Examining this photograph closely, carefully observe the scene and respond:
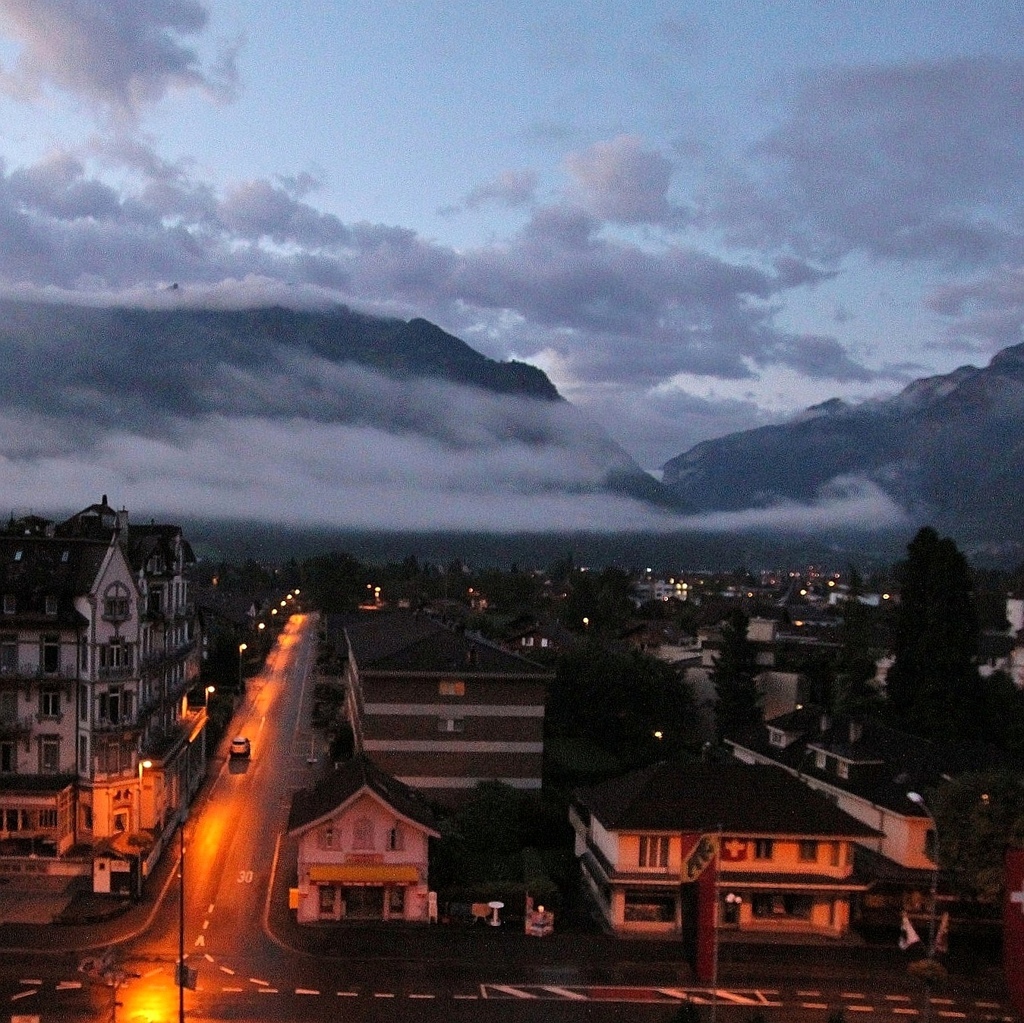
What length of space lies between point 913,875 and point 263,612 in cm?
13055

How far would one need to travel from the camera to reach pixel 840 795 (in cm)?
4903

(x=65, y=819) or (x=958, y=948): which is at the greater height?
(x=65, y=819)

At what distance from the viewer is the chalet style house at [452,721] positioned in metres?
54.5

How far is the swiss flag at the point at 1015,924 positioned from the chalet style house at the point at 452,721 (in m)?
24.3

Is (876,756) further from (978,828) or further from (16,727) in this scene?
(16,727)

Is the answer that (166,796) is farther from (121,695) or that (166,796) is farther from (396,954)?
(396,954)

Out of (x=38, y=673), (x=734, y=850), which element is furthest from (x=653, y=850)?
(x=38, y=673)

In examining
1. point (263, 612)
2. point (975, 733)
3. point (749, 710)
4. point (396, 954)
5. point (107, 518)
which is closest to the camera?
point (396, 954)

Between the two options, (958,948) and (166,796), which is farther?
(166,796)

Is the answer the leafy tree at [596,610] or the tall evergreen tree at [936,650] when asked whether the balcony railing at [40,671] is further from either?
the leafy tree at [596,610]

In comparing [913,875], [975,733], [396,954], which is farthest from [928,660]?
[396,954]

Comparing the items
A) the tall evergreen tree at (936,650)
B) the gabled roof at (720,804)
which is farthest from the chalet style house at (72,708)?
the tall evergreen tree at (936,650)

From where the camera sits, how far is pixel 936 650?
6619cm

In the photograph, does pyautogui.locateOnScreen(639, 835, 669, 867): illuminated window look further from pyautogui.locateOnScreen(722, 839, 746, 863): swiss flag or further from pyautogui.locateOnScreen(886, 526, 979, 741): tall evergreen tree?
pyautogui.locateOnScreen(886, 526, 979, 741): tall evergreen tree
